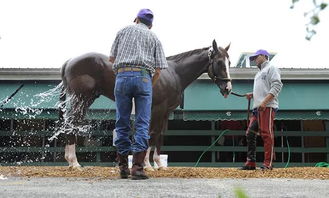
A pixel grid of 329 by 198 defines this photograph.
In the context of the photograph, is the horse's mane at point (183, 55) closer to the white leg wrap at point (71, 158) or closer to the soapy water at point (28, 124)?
the soapy water at point (28, 124)

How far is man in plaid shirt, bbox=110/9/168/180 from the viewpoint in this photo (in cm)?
440

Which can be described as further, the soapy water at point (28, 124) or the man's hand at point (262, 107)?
the soapy water at point (28, 124)

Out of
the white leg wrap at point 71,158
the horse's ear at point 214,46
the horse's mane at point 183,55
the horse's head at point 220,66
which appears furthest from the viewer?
the horse's mane at point 183,55

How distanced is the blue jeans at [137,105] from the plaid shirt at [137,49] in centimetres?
10

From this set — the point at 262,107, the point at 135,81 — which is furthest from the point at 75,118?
the point at 262,107

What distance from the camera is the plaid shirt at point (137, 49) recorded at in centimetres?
442

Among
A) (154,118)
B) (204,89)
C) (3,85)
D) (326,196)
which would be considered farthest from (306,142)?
(326,196)

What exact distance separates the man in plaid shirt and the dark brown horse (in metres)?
1.56

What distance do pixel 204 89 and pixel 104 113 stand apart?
232 centimetres

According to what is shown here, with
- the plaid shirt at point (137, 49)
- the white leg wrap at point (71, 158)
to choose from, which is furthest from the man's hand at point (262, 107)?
the white leg wrap at point (71, 158)

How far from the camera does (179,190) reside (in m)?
3.26

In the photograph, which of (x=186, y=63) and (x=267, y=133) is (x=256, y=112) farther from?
(x=186, y=63)

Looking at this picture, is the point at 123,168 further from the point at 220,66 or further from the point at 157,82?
the point at 220,66

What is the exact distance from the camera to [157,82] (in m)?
6.16
